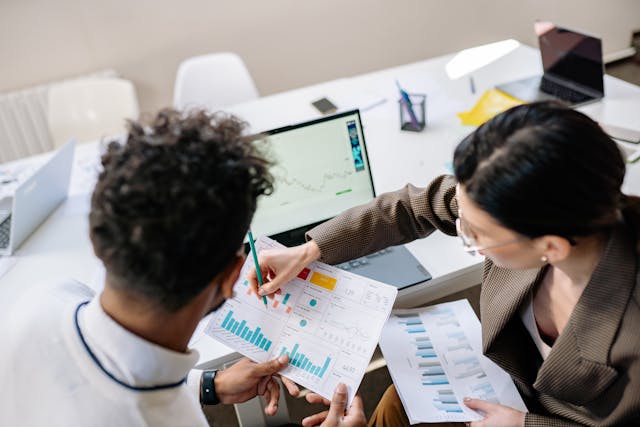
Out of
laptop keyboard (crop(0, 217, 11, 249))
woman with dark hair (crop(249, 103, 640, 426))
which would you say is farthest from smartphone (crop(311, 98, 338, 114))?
laptop keyboard (crop(0, 217, 11, 249))

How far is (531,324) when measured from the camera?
111cm

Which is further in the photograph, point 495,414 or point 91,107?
point 91,107

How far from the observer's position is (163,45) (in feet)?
9.68

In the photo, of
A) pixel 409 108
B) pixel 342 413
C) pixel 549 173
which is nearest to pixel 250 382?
pixel 342 413

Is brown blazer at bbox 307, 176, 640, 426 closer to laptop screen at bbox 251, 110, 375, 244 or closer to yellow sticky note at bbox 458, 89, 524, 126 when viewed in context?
laptop screen at bbox 251, 110, 375, 244

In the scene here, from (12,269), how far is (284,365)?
898 mm

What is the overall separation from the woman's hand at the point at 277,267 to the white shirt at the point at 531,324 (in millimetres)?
482

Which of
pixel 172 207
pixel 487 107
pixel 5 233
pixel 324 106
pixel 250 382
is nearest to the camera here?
pixel 172 207

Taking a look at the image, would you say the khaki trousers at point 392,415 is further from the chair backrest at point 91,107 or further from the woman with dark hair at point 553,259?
the chair backrest at point 91,107

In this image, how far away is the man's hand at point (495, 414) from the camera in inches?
39.9

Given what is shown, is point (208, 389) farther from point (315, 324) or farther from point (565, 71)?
point (565, 71)

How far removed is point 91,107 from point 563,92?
6.80 feet

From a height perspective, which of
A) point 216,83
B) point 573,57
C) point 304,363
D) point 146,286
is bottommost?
point 304,363

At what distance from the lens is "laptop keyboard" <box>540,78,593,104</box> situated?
1.99 meters
